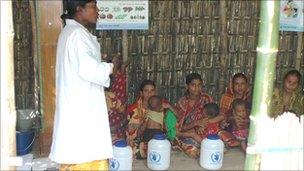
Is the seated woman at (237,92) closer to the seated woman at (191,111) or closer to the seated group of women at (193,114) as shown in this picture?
the seated group of women at (193,114)

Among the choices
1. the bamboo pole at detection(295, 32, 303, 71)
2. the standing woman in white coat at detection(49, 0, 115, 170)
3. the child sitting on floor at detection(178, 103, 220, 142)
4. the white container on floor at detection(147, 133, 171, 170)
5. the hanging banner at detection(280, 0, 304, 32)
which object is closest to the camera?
the standing woman in white coat at detection(49, 0, 115, 170)

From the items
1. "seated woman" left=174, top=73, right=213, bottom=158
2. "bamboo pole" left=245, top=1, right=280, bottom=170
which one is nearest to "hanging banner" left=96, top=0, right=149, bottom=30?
"seated woman" left=174, top=73, right=213, bottom=158

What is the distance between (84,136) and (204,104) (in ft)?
6.81

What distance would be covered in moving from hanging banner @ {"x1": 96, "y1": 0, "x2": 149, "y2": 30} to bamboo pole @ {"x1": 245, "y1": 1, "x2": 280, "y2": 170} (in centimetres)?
305

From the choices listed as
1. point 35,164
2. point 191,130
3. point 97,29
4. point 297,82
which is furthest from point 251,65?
point 35,164

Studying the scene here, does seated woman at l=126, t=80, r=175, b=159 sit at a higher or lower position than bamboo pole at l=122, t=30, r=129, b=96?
lower

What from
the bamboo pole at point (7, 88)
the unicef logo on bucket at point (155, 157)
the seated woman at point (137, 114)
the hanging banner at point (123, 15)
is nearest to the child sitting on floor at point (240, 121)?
the seated woman at point (137, 114)

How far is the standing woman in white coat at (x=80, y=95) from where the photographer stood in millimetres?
2916

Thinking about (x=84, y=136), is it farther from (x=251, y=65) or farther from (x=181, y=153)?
(x=251, y=65)

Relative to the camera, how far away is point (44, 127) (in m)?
4.21

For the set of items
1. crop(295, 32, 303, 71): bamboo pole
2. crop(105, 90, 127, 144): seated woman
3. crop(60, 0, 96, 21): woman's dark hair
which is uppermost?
crop(60, 0, 96, 21): woman's dark hair

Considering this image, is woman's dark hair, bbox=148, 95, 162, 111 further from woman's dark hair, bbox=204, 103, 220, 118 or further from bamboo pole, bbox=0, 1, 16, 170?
bamboo pole, bbox=0, 1, 16, 170

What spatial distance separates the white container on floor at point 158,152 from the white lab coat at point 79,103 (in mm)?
1054

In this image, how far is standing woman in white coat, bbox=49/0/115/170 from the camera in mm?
2916
